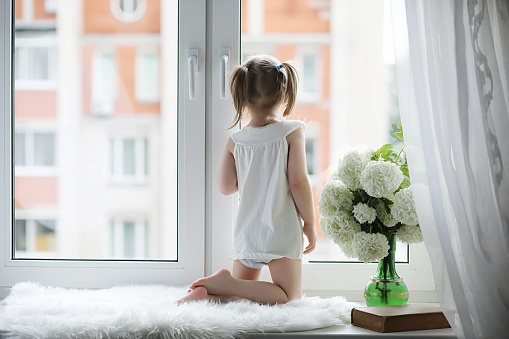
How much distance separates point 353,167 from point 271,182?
23cm

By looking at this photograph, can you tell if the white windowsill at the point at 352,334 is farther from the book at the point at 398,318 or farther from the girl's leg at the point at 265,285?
the girl's leg at the point at 265,285

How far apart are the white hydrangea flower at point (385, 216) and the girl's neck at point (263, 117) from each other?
0.38 meters

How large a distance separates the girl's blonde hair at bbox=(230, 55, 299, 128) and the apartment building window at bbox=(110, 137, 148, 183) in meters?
0.32

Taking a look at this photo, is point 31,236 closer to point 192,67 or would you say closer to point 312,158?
point 192,67

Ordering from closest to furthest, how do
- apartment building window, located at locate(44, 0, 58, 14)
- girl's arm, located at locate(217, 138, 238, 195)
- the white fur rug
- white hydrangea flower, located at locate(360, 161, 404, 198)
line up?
1. the white fur rug
2. white hydrangea flower, located at locate(360, 161, 404, 198)
3. girl's arm, located at locate(217, 138, 238, 195)
4. apartment building window, located at locate(44, 0, 58, 14)

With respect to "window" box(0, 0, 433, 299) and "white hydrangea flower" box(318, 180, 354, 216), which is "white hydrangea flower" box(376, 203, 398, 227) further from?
"window" box(0, 0, 433, 299)

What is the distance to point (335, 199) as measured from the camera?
1.57 meters

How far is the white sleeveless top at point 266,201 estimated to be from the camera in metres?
1.61

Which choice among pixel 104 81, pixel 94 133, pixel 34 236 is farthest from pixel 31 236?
pixel 104 81

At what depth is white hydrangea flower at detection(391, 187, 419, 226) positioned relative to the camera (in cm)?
148

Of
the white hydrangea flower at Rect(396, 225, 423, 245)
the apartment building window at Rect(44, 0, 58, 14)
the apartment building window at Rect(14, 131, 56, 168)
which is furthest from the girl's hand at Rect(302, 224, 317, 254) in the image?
the apartment building window at Rect(44, 0, 58, 14)

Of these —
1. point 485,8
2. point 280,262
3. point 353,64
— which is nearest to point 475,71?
point 485,8

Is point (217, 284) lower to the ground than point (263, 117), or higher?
lower

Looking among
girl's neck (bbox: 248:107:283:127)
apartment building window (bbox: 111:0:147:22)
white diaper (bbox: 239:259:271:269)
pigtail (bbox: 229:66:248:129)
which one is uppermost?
apartment building window (bbox: 111:0:147:22)
